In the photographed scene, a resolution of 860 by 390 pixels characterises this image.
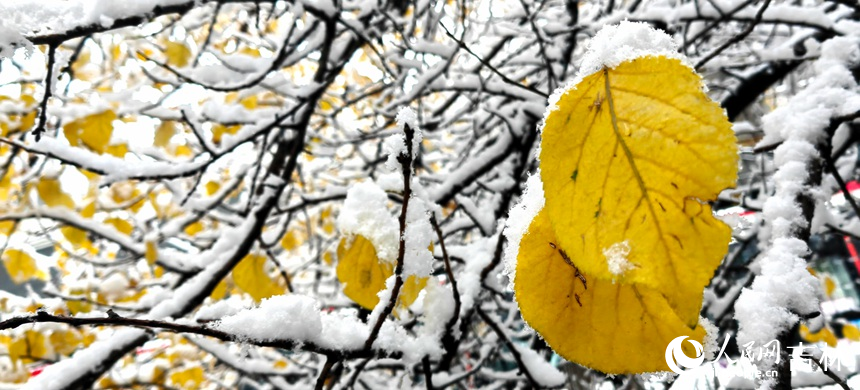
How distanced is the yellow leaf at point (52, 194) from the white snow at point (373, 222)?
1338mm

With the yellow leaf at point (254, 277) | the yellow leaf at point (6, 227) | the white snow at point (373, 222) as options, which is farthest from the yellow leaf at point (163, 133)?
the white snow at point (373, 222)

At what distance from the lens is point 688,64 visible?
289 millimetres

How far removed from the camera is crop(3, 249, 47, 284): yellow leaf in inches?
77.4

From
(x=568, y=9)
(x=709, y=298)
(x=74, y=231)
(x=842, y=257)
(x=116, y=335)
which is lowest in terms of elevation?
(x=116, y=335)

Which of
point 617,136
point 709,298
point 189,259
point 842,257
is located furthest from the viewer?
point 842,257

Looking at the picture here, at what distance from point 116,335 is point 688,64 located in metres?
0.94

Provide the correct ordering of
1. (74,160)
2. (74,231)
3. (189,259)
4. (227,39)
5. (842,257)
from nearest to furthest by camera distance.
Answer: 1. (74,160)
2. (189,259)
3. (74,231)
4. (227,39)
5. (842,257)

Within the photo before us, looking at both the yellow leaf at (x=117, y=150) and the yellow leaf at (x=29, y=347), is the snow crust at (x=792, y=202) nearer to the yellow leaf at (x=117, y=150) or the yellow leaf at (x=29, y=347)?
the yellow leaf at (x=117, y=150)

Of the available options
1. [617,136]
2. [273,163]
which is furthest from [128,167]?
[617,136]

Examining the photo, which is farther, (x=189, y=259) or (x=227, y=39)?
(x=227, y=39)

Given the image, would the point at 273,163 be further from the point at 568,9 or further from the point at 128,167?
the point at 568,9

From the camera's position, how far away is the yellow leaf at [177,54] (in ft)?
4.56

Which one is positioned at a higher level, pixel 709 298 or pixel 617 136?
pixel 709 298

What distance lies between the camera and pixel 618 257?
24cm
